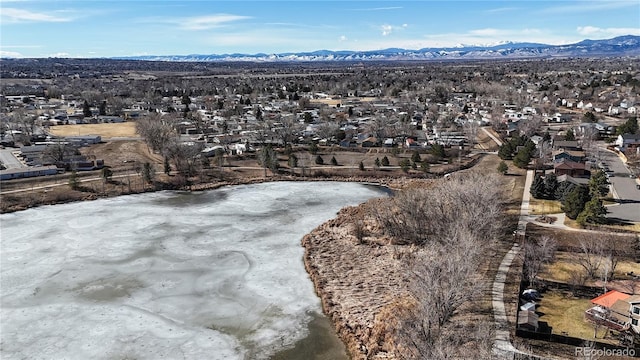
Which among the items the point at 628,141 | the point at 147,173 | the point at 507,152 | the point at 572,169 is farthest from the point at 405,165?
the point at 147,173

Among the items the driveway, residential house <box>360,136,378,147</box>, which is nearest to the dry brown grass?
the driveway

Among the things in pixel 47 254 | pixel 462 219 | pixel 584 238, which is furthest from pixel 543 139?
pixel 47 254

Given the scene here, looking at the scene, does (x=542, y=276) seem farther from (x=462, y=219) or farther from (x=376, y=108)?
(x=376, y=108)

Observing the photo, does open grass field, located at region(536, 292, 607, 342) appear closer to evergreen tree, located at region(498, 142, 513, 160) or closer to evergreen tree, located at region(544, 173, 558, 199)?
evergreen tree, located at region(544, 173, 558, 199)

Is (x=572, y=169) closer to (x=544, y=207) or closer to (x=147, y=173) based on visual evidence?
(x=544, y=207)

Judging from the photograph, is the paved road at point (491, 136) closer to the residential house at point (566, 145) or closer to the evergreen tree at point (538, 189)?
the residential house at point (566, 145)

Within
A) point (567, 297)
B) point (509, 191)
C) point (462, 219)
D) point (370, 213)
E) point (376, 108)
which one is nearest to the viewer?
point (567, 297)
